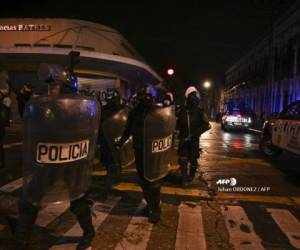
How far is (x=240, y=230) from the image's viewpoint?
5.87 meters

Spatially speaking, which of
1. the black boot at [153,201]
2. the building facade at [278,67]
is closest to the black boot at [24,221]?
the black boot at [153,201]

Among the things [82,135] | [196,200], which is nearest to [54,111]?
[82,135]

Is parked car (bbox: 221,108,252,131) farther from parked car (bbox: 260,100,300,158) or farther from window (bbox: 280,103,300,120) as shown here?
window (bbox: 280,103,300,120)

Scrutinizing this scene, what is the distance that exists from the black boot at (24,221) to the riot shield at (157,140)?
70.7 inches

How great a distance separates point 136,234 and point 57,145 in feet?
6.58

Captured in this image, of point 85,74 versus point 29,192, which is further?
point 85,74

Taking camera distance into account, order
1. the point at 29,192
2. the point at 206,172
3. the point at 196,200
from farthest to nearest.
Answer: the point at 206,172 < the point at 196,200 < the point at 29,192

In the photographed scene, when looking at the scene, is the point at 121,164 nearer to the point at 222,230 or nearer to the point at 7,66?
the point at 222,230

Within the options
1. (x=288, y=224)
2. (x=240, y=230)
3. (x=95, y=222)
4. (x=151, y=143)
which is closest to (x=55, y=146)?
(x=151, y=143)

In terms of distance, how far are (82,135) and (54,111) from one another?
0.38 m

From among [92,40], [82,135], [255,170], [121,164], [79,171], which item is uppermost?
[92,40]

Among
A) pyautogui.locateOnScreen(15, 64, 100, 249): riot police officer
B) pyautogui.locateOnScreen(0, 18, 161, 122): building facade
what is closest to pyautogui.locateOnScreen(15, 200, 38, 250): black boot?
pyautogui.locateOnScreen(15, 64, 100, 249): riot police officer

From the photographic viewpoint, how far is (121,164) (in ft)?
24.7

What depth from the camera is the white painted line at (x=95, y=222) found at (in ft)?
16.4
